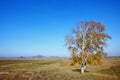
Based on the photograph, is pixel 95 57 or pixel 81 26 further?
pixel 81 26

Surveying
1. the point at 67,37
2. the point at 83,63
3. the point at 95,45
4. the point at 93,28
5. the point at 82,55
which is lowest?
the point at 83,63

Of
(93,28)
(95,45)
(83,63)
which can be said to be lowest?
(83,63)

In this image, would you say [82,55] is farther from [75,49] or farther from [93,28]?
[93,28]

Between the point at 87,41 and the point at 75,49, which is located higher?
the point at 87,41

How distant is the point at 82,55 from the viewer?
31156 millimetres

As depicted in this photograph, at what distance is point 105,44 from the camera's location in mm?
30062

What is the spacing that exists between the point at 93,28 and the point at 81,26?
306 cm

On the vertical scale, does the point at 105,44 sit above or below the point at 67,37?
below

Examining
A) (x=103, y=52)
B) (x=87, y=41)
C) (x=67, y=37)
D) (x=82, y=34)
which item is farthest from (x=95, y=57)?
(x=67, y=37)

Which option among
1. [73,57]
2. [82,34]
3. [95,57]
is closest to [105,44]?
[95,57]

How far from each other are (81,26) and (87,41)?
418 cm

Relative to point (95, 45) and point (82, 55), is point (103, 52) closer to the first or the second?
point (95, 45)

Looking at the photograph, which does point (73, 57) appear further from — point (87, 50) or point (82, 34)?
point (82, 34)

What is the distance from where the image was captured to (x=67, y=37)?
105ft
